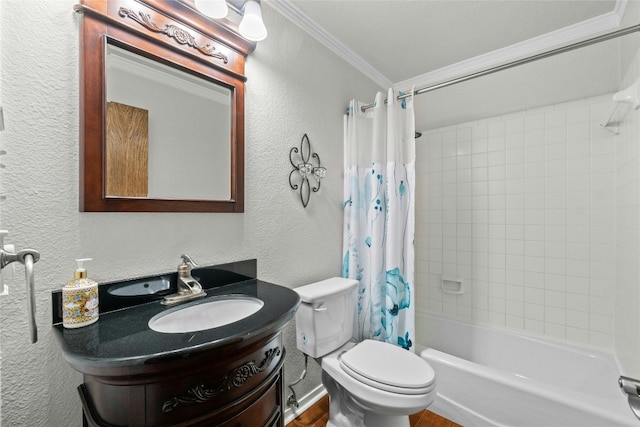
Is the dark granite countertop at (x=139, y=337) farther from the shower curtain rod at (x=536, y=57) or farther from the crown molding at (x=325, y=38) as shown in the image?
the crown molding at (x=325, y=38)

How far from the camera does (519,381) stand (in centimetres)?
146

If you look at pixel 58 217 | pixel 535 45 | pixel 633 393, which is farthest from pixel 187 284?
pixel 535 45

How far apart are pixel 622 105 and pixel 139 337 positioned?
8.38ft

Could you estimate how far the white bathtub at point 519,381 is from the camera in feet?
4.37

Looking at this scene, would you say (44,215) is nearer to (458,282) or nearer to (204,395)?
(204,395)

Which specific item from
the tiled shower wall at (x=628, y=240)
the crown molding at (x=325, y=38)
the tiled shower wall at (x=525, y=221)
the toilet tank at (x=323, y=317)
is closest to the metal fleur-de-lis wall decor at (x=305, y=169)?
the toilet tank at (x=323, y=317)

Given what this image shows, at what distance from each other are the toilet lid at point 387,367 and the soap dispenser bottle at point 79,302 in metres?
1.11

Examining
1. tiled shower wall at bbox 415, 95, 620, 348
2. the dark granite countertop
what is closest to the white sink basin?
the dark granite countertop

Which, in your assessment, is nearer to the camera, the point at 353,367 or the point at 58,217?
the point at 58,217

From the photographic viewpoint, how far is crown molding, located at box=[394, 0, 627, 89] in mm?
1722

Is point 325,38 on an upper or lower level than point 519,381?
upper

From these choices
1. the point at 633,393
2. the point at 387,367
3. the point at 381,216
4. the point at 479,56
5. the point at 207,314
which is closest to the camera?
the point at 633,393

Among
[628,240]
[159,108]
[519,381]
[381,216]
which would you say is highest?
[159,108]

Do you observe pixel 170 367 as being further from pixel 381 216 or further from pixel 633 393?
pixel 381 216
